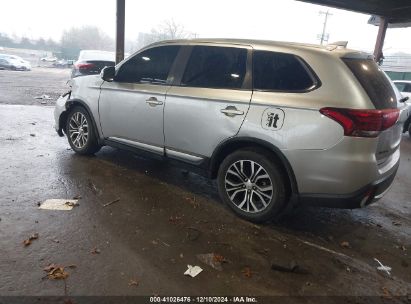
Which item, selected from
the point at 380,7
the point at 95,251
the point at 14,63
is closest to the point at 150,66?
the point at 95,251

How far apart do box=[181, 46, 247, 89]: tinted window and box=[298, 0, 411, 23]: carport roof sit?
320 inches

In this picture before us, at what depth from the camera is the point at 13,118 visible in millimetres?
8422

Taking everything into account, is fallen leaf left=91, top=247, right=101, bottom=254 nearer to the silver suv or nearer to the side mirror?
the silver suv

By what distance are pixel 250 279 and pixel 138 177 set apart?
261 centimetres

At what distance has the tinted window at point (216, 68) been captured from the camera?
12.8 feet

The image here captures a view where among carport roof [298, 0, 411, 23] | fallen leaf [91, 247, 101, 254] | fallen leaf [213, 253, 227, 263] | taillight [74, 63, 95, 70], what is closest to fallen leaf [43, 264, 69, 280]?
fallen leaf [91, 247, 101, 254]

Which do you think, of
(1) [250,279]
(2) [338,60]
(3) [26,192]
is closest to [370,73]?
(2) [338,60]

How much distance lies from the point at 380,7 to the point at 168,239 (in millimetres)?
12444

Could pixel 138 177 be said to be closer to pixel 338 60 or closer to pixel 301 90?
pixel 301 90

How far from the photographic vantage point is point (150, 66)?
4.73 meters

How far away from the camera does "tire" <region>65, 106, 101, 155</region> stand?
547cm

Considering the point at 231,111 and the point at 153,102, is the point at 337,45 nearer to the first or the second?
the point at 231,111

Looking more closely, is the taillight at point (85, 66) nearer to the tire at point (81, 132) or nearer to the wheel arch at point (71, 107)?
the wheel arch at point (71, 107)

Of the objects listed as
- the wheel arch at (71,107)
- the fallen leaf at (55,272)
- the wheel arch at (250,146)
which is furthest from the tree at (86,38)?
the fallen leaf at (55,272)
